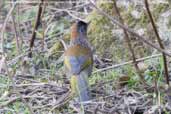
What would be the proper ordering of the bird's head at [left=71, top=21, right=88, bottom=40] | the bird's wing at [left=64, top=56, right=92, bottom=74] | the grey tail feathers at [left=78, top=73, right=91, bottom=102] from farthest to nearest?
the bird's head at [left=71, top=21, right=88, bottom=40], the bird's wing at [left=64, top=56, right=92, bottom=74], the grey tail feathers at [left=78, top=73, right=91, bottom=102]

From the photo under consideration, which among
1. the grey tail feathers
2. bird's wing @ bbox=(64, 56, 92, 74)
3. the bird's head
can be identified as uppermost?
the bird's head

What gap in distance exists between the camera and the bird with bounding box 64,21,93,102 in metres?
5.45

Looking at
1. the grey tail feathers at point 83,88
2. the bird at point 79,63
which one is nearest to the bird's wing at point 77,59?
the bird at point 79,63

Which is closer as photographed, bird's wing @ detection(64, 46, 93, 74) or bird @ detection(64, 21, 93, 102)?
bird @ detection(64, 21, 93, 102)

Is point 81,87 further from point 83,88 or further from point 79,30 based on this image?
point 79,30

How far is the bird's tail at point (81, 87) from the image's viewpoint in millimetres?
5363

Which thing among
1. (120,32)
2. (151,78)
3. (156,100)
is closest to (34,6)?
(120,32)

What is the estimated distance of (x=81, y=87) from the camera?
5.48 meters

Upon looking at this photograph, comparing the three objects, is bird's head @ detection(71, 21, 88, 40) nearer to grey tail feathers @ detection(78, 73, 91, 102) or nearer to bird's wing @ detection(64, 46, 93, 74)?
bird's wing @ detection(64, 46, 93, 74)

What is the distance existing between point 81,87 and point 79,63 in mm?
409

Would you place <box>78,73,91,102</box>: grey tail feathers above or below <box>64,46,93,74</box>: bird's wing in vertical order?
below

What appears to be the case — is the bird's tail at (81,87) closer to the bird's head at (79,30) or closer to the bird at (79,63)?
the bird at (79,63)

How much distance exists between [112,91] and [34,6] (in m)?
3.74

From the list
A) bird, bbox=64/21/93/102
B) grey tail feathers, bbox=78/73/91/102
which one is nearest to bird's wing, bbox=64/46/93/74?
bird, bbox=64/21/93/102
